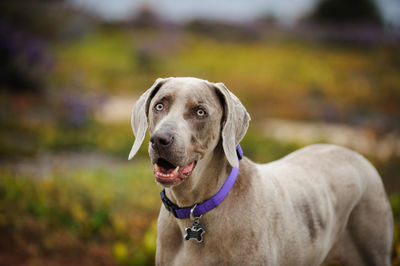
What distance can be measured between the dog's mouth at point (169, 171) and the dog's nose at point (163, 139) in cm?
16

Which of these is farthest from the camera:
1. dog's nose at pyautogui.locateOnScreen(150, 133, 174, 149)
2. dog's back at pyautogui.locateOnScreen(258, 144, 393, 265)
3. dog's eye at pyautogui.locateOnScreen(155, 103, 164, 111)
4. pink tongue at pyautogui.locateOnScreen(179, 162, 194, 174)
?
dog's back at pyautogui.locateOnScreen(258, 144, 393, 265)

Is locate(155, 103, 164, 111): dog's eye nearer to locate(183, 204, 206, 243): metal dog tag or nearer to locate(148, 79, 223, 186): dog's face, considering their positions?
locate(148, 79, 223, 186): dog's face

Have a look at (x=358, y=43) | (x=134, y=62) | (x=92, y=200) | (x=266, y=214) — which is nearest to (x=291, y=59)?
(x=358, y=43)

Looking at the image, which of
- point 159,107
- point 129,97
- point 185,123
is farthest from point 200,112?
point 129,97

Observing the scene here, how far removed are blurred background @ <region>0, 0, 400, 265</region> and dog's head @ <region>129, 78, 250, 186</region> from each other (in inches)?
60.8

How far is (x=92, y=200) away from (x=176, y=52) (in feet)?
39.7

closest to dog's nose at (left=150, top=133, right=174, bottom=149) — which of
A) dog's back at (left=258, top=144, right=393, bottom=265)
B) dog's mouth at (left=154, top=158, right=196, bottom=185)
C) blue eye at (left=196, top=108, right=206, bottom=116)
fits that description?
dog's mouth at (left=154, top=158, right=196, bottom=185)

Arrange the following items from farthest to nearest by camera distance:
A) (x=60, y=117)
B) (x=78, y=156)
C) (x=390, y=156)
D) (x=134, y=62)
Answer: (x=134, y=62)
(x=60, y=117)
(x=78, y=156)
(x=390, y=156)

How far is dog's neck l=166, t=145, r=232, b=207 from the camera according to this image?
7.30ft

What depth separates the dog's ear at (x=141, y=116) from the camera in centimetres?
226

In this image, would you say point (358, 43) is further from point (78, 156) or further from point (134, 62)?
point (78, 156)

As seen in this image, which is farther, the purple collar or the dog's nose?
the purple collar

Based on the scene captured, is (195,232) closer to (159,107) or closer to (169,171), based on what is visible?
(169,171)

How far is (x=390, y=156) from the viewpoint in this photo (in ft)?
19.0
